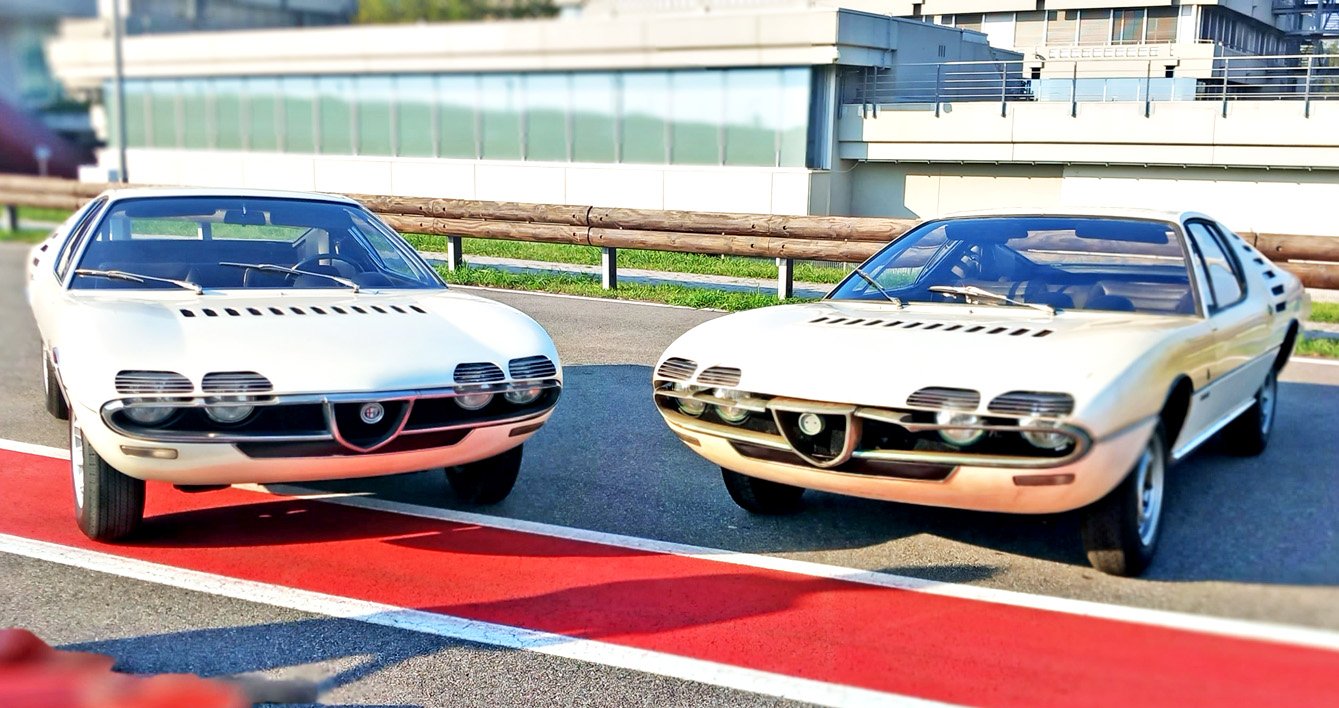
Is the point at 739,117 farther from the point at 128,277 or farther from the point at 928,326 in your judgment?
the point at 928,326

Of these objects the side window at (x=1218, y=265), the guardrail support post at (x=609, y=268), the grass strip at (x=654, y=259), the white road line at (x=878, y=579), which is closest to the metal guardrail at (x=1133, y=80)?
the grass strip at (x=654, y=259)

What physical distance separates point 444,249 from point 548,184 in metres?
12.7

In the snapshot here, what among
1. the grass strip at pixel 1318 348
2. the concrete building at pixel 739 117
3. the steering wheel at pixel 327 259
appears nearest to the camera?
the steering wheel at pixel 327 259

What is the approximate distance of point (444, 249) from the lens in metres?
17.0

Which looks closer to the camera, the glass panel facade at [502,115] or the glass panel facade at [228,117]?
the glass panel facade at [502,115]

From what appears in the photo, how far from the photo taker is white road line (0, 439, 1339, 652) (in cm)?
390

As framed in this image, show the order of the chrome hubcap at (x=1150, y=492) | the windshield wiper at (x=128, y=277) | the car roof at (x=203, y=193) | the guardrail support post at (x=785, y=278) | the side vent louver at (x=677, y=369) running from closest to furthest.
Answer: the chrome hubcap at (x=1150, y=492), the side vent louver at (x=677, y=369), the windshield wiper at (x=128, y=277), the car roof at (x=203, y=193), the guardrail support post at (x=785, y=278)

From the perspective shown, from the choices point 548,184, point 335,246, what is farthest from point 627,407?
point 548,184

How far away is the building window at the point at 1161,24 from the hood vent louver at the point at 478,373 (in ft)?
44.3

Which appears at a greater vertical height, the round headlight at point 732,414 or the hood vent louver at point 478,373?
the hood vent louver at point 478,373

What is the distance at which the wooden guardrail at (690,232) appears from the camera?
10.1 meters

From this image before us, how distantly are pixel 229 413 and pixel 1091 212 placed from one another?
409 cm

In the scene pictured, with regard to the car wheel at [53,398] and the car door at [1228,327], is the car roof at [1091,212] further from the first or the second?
the car wheel at [53,398]

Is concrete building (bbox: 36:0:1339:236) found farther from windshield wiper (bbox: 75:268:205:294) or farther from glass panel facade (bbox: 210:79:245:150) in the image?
windshield wiper (bbox: 75:268:205:294)
